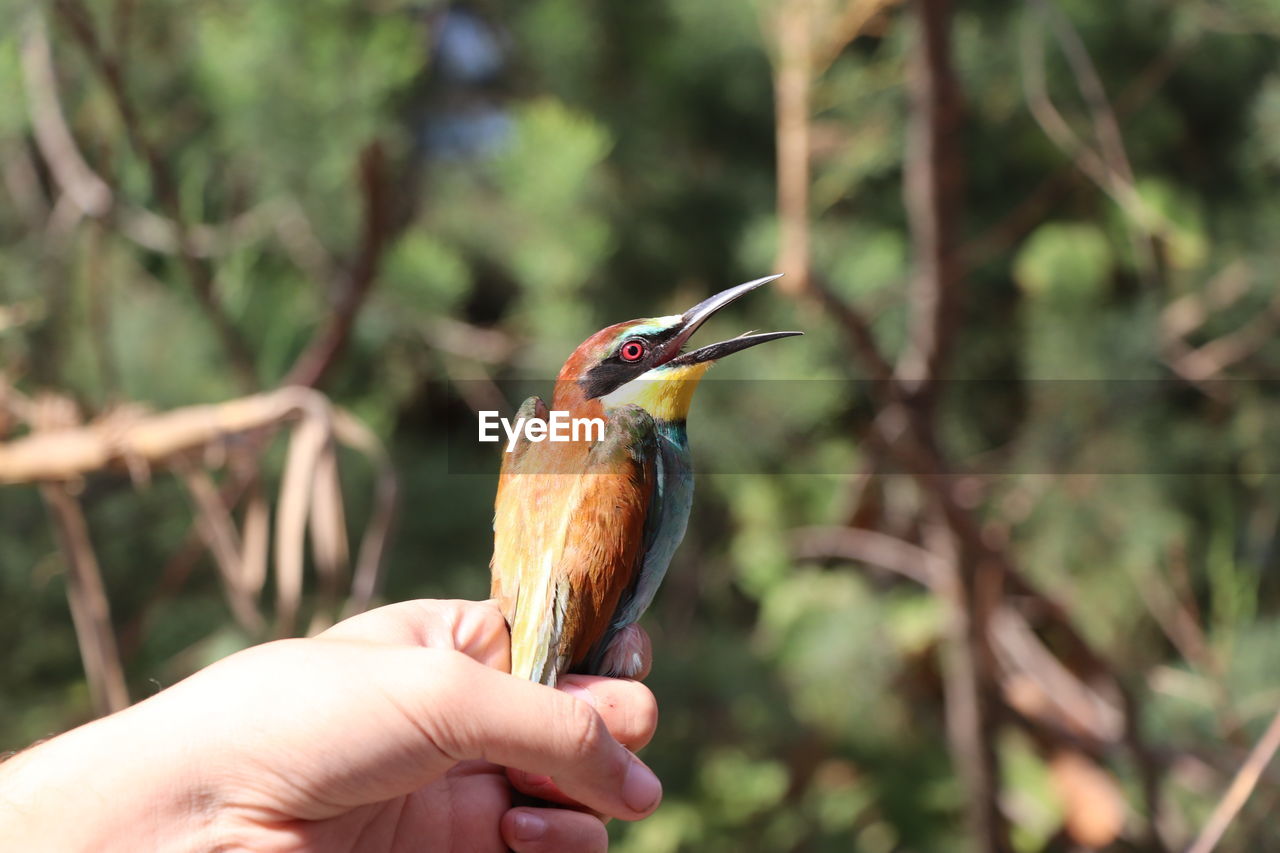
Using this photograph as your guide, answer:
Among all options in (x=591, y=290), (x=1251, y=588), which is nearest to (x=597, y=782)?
(x=591, y=290)

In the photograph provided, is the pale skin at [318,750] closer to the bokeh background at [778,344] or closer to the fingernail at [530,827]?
the fingernail at [530,827]

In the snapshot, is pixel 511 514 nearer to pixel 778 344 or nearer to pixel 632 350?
pixel 632 350

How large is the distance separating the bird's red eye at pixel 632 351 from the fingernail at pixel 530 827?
0.16 m

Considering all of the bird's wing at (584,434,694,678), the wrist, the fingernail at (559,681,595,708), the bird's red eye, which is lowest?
the wrist

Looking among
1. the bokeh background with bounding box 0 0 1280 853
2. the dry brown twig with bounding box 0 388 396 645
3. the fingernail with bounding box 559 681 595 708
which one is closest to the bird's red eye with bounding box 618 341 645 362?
the fingernail with bounding box 559 681 595 708

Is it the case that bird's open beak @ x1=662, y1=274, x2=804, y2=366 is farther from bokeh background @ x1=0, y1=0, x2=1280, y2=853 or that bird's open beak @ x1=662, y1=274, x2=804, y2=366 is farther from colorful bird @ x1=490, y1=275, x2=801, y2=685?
bokeh background @ x1=0, y1=0, x2=1280, y2=853

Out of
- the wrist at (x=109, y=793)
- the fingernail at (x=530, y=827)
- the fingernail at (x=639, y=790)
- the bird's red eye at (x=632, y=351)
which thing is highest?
the bird's red eye at (x=632, y=351)

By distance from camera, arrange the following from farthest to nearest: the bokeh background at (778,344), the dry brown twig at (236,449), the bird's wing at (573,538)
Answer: the bokeh background at (778,344) → the dry brown twig at (236,449) → the bird's wing at (573,538)

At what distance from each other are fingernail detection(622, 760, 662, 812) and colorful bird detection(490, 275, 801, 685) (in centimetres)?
4

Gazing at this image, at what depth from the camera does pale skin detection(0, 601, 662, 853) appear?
31 cm

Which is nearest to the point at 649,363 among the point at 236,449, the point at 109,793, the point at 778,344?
the point at 109,793

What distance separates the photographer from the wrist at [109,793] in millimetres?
317

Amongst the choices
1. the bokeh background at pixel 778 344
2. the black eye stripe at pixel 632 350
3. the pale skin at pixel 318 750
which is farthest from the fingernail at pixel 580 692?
the bokeh background at pixel 778 344

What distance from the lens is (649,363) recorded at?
315mm
